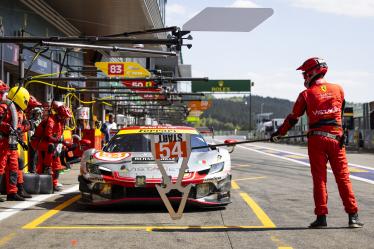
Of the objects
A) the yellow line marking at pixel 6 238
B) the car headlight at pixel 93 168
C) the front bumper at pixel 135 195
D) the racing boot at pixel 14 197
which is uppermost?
the car headlight at pixel 93 168

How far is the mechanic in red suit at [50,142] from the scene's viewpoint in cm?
977

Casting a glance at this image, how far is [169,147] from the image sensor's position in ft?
21.2

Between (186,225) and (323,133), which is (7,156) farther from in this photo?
(323,133)

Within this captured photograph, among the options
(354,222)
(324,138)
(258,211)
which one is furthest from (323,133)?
(258,211)

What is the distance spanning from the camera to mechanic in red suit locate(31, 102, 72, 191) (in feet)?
32.1

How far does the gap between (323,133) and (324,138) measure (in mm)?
63

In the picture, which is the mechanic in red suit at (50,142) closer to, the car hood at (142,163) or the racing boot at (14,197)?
the racing boot at (14,197)

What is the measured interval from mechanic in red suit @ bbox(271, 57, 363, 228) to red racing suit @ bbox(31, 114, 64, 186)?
455 centimetres

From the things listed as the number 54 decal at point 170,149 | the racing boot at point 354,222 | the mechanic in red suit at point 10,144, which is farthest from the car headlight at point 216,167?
the mechanic in red suit at point 10,144

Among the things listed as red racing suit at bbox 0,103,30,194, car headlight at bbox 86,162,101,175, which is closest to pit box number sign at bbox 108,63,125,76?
red racing suit at bbox 0,103,30,194

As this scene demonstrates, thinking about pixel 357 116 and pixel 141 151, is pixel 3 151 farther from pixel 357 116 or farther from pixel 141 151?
pixel 357 116

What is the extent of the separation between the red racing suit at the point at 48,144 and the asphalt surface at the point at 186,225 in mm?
831

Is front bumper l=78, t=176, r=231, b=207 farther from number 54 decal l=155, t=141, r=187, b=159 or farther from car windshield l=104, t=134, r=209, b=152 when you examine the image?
car windshield l=104, t=134, r=209, b=152

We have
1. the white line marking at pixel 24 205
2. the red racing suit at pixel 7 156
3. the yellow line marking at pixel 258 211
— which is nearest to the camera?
the yellow line marking at pixel 258 211
